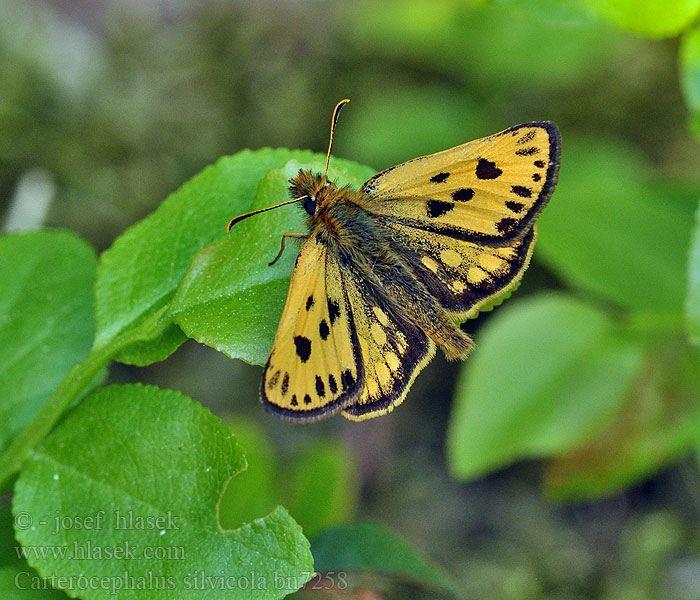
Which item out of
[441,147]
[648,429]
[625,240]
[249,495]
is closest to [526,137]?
[625,240]

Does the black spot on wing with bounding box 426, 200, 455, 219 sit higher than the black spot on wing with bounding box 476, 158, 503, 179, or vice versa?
the black spot on wing with bounding box 476, 158, 503, 179

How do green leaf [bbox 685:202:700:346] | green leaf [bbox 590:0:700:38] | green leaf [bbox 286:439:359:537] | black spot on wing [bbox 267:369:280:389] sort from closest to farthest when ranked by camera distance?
black spot on wing [bbox 267:369:280:389] → green leaf [bbox 685:202:700:346] → green leaf [bbox 590:0:700:38] → green leaf [bbox 286:439:359:537]

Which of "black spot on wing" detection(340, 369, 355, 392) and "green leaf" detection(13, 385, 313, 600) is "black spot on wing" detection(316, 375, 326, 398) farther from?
"green leaf" detection(13, 385, 313, 600)

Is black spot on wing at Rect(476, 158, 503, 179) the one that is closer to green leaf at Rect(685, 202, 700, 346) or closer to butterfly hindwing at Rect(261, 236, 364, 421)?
butterfly hindwing at Rect(261, 236, 364, 421)

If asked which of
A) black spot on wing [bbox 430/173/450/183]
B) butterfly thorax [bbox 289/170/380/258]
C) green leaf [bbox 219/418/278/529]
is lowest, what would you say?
green leaf [bbox 219/418/278/529]

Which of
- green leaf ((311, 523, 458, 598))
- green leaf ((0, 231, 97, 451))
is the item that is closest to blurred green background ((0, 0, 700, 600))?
green leaf ((311, 523, 458, 598))

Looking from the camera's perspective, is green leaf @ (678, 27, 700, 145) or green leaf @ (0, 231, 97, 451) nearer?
green leaf @ (0, 231, 97, 451)

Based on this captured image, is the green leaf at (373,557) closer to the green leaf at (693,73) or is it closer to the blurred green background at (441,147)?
the blurred green background at (441,147)

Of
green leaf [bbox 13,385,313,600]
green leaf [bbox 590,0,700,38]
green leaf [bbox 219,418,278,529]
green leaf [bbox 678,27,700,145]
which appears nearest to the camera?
green leaf [bbox 13,385,313,600]
